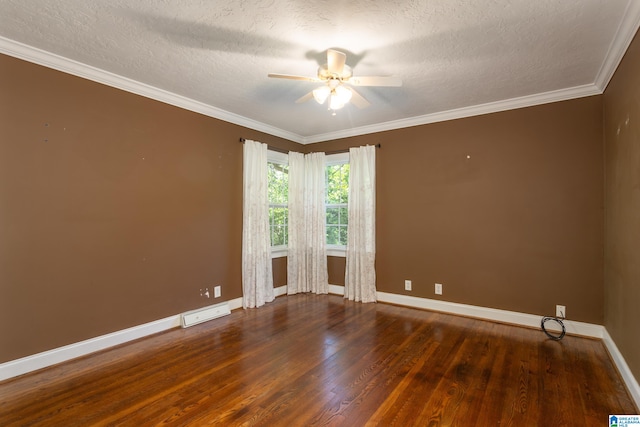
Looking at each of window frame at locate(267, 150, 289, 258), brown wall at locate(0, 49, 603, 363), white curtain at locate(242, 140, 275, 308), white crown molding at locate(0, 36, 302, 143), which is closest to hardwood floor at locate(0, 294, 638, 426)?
brown wall at locate(0, 49, 603, 363)

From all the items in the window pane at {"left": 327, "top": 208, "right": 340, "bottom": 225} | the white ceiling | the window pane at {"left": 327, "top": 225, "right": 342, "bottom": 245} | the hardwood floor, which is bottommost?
the hardwood floor

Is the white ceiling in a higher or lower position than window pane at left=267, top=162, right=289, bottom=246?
higher

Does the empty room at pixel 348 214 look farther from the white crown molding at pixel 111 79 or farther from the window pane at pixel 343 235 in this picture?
the window pane at pixel 343 235

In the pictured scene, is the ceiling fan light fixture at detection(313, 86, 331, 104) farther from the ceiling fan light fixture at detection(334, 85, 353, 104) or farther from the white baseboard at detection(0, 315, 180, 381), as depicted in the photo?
the white baseboard at detection(0, 315, 180, 381)

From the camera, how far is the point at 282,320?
3.80m

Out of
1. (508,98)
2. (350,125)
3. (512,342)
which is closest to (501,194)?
(508,98)

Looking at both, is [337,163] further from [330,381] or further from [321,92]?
[330,381]

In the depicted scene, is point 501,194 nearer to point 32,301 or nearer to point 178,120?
point 178,120

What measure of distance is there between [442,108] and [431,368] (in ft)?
9.79

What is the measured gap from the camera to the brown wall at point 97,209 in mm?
2508

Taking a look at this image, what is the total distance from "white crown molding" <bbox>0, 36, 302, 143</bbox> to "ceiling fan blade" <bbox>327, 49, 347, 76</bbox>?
2.05 meters

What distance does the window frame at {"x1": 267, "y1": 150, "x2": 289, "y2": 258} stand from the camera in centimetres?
482

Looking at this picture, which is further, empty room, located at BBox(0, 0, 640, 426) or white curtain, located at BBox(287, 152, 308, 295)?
white curtain, located at BBox(287, 152, 308, 295)

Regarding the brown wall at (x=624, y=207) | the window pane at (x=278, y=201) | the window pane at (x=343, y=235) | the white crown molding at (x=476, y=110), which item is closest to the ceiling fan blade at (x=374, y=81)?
the brown wall at (x=624, y=207)
